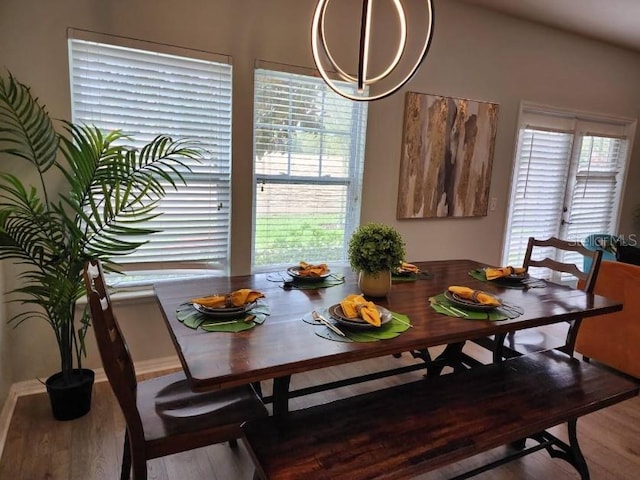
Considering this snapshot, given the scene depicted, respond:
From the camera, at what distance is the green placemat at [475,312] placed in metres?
1.70

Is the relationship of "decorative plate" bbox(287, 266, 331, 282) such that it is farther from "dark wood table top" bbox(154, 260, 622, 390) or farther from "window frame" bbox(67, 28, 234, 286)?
"window frame" bbox(67, 28, 234, 286)

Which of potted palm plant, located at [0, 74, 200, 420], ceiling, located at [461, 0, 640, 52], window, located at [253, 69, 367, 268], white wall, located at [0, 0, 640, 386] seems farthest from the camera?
ceiling, located at [461, 0, 640, 52]

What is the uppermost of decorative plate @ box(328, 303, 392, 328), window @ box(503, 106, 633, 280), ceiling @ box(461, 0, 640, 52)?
ceiling @ box(461, 0, 640, 52)

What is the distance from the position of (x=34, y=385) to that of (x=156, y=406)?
1.46 meters

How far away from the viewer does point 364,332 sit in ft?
4.89

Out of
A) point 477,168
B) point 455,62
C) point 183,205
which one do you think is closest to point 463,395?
point 183,205

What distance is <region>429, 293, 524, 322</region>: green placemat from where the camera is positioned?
1.70m

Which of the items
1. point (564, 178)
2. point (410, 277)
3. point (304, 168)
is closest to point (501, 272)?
point (410, 277)

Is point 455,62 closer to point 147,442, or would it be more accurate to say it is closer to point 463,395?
point 463,395

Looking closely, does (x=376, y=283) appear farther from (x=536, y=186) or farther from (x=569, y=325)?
(x=536, y=186)

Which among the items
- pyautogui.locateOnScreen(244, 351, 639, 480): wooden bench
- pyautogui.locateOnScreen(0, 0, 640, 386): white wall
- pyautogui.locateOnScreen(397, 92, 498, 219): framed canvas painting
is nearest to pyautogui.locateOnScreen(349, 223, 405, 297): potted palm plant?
pyautogui.locateOnScreen(244, 351, 639, 480): wooden bench

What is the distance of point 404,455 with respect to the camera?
4.42 ft

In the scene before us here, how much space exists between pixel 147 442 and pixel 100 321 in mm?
457

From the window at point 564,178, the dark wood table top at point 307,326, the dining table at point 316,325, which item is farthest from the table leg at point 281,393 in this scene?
the window at point 564,178
